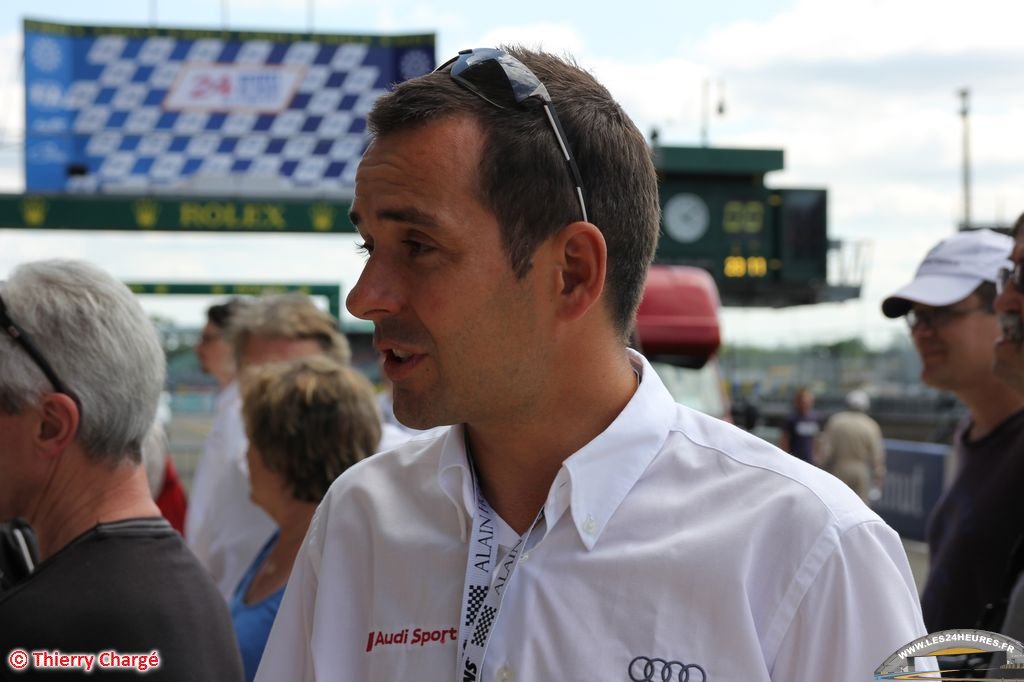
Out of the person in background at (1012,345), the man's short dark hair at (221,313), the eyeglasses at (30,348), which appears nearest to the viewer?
the eyeglasses at (30,348)

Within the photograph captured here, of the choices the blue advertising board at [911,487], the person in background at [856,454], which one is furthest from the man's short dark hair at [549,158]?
the blue advertising board at [911,487]

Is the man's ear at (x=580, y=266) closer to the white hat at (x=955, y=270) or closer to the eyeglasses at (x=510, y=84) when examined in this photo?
the eyeglasses at (x=510, y=84)

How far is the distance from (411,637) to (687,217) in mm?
13964

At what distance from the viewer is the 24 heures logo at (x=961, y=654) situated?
1.18 meters

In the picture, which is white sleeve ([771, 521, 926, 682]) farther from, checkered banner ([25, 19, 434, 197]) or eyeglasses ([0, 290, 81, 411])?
checkered banner ([25, 19, 434, 197])

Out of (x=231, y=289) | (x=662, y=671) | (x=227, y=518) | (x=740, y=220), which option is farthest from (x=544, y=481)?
(x=231, y=289)

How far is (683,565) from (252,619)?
1988 mm

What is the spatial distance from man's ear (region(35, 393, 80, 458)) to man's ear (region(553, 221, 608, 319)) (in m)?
1.20

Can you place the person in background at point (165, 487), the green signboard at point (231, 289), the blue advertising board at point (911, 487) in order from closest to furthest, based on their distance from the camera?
the person in background at point (165, 487) → the blue advertising board at point (911, 487) → the green signboard at point (231, 289)

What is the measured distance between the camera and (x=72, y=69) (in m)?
14.8

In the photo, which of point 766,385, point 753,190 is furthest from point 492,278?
point 766,385

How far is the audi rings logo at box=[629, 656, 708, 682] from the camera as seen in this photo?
142cm

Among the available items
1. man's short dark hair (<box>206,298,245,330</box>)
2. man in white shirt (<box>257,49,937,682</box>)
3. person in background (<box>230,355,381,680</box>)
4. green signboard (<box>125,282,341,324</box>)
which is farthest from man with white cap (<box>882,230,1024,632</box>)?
green signboard (<box>125,282,341,324</box>)

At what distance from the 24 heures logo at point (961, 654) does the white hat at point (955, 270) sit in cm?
234
